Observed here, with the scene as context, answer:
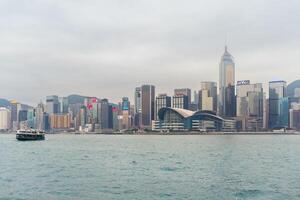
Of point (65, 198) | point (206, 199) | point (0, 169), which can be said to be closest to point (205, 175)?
point (206, 199)

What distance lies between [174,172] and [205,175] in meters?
4.70

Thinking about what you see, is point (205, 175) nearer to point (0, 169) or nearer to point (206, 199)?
point (206, 199)

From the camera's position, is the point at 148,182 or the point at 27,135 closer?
the point at 148,182

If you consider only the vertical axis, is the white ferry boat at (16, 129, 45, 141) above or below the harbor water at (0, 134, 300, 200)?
below

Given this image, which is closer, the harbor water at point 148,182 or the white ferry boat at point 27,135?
the harbor water at point 148,182

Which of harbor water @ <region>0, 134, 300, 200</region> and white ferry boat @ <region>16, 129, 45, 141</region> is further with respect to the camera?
white ferry boat @ <region>16, 129, 45, 141</region>

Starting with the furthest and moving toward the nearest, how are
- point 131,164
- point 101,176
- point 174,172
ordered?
point 131,164 < point 174,172 < point 101,176

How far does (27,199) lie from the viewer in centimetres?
3947

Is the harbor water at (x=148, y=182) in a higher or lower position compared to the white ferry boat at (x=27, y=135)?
higher

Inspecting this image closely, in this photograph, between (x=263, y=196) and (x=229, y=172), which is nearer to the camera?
(x=263, y=196)

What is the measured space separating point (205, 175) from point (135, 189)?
1404cm

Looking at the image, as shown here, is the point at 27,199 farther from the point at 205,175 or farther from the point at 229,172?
the point at 229,172

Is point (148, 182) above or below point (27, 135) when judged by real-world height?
above

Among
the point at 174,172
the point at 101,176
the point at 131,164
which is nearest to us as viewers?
the point at 101,176
